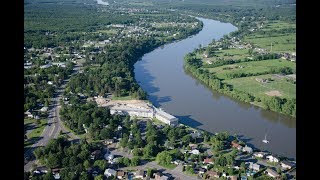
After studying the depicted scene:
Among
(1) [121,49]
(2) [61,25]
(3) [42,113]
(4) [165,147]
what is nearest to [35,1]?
(2) [61,25]

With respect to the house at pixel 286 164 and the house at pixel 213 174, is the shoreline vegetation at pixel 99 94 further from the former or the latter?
the house at pixel 286 164

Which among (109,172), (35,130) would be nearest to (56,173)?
(109,172)

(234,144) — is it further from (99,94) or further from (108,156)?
(99,94)

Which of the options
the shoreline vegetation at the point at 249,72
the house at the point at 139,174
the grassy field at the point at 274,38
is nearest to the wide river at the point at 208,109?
the shoreline vegetation at the point at 249,72

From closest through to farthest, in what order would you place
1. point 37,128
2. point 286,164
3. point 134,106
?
1. point 286,164
2. point 37,128
3. point 134,106

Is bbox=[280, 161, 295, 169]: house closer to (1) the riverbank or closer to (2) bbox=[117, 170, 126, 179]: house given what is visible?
(1) the riverbank

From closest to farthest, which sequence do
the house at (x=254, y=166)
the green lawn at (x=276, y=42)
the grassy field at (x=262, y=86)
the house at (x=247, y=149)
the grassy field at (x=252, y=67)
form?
the house at (x=254, y=166) < the house at (x=247, y=149) < the grassy field at (x=262, y=86) < the grassy field at (x=252, y=67) < the green lawn at (x=276, y=42)
